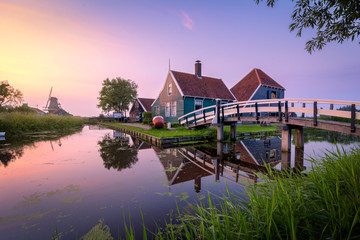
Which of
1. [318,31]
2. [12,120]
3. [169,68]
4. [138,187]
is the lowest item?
[138,187]

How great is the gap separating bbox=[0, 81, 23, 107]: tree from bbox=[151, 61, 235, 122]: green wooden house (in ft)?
111

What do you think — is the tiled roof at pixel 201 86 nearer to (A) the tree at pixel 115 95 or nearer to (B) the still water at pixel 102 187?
(B) the still water at pixel 102 187

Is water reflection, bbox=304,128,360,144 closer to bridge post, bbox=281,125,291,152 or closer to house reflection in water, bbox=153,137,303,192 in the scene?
bridge post, bbox=281,125,291,152

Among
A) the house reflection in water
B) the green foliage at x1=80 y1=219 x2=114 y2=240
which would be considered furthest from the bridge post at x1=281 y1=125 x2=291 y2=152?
the green foliage at x1=80 y1=219 x2=114 y2=240

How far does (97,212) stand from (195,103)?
18203 millimetres

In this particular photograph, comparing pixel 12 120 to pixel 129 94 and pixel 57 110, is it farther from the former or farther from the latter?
pixel 57 110

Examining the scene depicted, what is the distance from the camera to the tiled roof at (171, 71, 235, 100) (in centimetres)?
2108

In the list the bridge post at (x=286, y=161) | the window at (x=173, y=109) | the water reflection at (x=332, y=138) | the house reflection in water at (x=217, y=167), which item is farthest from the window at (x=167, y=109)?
the bridge post at (x=286, y=161)

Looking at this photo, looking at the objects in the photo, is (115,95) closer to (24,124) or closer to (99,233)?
(24,124)

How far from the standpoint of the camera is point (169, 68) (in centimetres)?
2223

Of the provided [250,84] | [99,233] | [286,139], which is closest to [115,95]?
[250,84]

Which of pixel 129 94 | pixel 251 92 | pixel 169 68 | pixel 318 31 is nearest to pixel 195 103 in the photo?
pixel 169 68

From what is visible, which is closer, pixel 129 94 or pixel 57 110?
pixel 129 94

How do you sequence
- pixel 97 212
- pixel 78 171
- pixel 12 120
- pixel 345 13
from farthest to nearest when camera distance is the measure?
pixel 12 120, pixel 78 171, pixel 345 13, pixel 97 212
